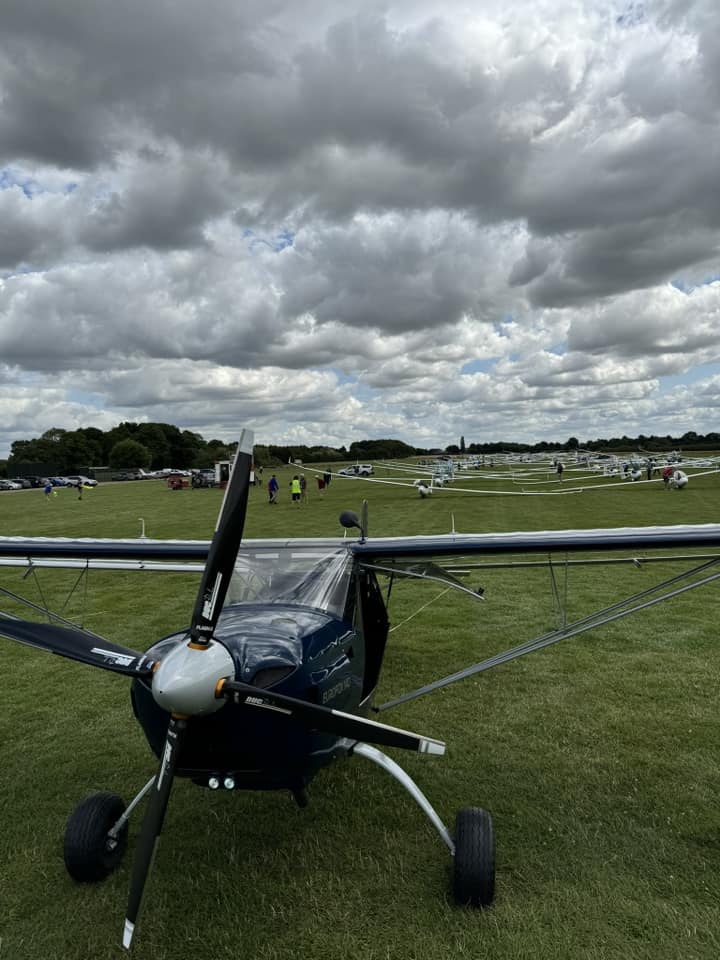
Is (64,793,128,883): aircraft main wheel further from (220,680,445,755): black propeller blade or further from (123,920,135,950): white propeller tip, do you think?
(220,680,445,755): black propeller blade

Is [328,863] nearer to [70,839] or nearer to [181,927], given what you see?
[181,927]

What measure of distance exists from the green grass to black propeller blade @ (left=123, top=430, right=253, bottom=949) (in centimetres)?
72

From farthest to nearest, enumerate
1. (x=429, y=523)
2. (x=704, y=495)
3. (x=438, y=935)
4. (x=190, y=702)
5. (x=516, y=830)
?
(x=704, y=495), (x=429, y=523), (x=516, y=830), (x=438, y=935), (x=190, y=702)

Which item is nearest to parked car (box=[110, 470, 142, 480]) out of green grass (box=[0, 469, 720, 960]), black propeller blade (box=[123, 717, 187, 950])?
green grass (box=[0, 469, 720, 960])

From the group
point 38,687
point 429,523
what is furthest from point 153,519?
point 38,687

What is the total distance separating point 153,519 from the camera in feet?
89.0

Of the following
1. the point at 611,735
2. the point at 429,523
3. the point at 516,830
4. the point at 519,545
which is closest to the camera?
the point at 516,830

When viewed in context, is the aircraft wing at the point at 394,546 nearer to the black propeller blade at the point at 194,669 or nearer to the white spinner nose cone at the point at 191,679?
the black propeller blade at the point at 194,669

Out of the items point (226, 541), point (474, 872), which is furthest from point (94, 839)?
point (474, 872)

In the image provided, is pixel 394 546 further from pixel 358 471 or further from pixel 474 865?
pixel 358 471

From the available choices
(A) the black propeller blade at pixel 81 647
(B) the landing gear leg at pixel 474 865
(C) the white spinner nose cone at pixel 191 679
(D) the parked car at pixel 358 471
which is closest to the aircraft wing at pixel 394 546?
(A) the black propeller blade at pixel 81 647

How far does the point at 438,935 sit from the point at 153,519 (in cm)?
2571

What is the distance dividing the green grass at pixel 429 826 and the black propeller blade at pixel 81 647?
1.46 m

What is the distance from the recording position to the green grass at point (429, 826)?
10.8 feet
